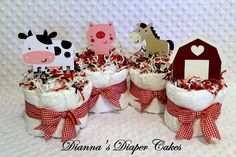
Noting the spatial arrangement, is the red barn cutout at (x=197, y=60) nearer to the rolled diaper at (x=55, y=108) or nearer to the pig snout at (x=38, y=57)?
the rolled diaper at (x=55, y=108)

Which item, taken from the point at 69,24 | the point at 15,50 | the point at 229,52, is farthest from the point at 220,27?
the point at 15,50

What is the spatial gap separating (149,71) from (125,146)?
34cm

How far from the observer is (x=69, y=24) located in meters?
1.74

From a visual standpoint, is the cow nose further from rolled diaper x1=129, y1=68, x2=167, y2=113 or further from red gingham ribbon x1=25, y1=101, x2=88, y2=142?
red gingham ribbon x1=25, y1=101, x2=88, y2=142

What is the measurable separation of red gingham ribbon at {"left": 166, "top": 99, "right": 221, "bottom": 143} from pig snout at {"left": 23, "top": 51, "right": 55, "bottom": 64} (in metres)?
0.49

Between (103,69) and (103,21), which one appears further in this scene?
(103,21)

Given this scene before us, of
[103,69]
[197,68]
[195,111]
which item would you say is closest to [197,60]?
[197,68]

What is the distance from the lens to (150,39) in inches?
58.6

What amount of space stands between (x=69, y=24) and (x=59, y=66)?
466 millimetres

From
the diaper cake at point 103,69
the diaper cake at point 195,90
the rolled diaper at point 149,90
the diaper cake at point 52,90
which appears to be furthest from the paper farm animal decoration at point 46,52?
the diaper cake at point 195,90

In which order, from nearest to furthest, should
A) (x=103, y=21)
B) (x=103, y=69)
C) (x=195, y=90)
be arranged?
(x=195, y=90) < (x=103, y=69) < (x=103, y=21)

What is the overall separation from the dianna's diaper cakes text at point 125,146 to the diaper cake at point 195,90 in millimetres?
60

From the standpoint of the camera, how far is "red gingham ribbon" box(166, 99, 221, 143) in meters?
1.25

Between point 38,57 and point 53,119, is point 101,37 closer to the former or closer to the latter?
point 38,57
